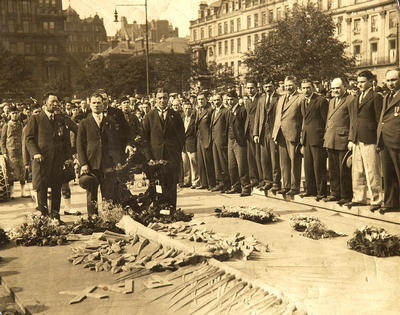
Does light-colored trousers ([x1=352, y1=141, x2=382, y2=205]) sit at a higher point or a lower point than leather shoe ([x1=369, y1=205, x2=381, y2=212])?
higher

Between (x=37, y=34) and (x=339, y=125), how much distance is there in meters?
7.21

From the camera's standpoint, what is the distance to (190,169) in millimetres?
14102

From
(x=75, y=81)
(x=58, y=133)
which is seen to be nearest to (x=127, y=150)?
(x=58, y=133)

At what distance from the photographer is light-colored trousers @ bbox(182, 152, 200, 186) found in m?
13.7

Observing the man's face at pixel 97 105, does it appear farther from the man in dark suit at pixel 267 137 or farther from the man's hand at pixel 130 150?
the man in dark suit at pixel 267 137

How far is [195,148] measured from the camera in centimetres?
1367

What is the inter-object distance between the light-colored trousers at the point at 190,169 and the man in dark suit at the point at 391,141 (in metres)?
5.66

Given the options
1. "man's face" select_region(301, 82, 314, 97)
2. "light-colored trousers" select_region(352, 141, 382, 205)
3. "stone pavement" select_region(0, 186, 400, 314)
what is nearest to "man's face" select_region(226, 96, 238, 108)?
"man's face" select_region(301, 82, 314, 97)

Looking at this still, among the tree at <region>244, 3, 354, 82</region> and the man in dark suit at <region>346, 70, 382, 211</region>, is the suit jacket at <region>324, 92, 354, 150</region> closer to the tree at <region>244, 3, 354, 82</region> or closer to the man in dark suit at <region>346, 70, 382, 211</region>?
the man in dark suit at <region>346, 70, 382, 211</region>

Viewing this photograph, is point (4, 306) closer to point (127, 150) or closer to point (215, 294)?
point (215, 294)

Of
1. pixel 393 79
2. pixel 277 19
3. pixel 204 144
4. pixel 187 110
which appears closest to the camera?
pixel 393 79

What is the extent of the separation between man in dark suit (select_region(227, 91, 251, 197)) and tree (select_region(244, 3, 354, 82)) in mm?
10020

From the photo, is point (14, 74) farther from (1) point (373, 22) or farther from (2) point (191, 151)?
(1) point (373, 22)

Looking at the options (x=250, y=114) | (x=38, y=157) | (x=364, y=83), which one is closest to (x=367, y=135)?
(x=364, y=83)
